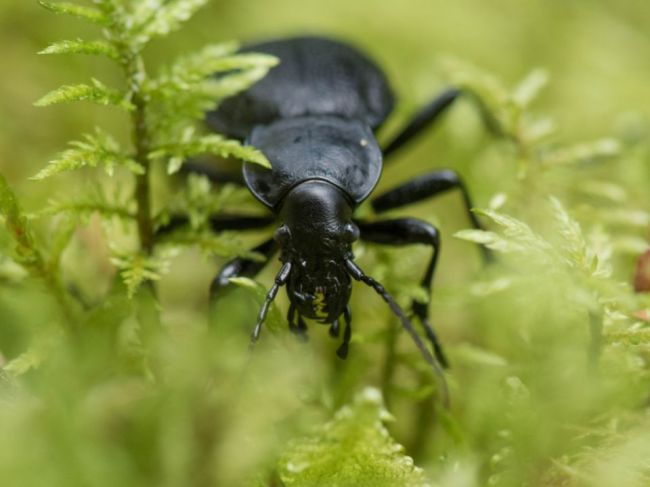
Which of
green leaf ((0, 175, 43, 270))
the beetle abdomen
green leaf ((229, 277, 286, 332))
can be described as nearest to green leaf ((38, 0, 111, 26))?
green leaf ((0, 175, 43, 270))

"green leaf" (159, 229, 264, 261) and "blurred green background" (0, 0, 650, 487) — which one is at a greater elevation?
"green leaf" (159, 229, 264, 261)

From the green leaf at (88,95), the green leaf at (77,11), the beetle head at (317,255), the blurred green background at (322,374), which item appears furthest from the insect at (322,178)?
the green leaf at (77,11)

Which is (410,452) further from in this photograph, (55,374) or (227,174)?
(227,174)

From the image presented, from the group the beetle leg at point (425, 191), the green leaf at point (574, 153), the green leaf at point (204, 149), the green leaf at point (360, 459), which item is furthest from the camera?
the green leaf at point (574, 153)

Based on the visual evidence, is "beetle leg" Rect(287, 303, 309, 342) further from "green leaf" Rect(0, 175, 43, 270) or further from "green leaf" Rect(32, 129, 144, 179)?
"green leaf" Rect(0, 175, 43, 270)

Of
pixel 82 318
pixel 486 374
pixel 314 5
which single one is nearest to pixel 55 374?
pixel 82 318

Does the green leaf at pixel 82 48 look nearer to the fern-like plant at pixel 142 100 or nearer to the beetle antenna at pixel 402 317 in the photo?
the fern-like plant at pixel 142 100
